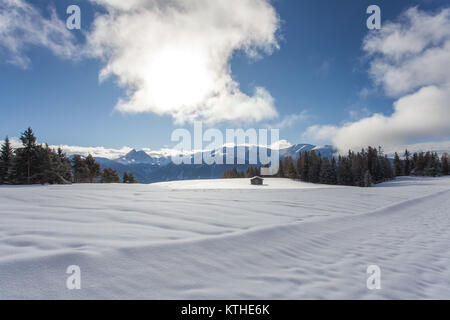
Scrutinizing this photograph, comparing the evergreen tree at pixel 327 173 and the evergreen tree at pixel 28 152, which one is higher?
the evergreen tree at pixel 28 152

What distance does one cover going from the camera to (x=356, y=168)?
53969 mm

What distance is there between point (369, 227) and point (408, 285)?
12.6ft

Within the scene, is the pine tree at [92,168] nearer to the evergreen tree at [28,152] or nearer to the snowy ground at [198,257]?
the evergreen tree at [28,152]

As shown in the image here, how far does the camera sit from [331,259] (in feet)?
12.6

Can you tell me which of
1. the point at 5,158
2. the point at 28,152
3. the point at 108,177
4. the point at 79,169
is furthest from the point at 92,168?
the point at 28,152

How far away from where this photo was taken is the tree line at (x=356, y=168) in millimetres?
54062

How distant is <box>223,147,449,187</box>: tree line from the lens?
177ft

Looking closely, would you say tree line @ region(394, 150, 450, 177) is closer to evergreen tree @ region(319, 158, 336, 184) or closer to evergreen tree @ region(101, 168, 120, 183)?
evergreen tree @ region(319, 158, 336, 184)

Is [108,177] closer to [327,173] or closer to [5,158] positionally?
[5,158]

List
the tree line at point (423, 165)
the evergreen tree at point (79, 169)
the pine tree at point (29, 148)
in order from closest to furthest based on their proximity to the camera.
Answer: the pine tree at point (29, 148), the evergreen tree at point (79, 169), the tree line at point (423, 165)

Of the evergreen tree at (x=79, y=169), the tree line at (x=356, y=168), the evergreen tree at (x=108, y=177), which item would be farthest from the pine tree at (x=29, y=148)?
the tree line at (x=356, y=168)

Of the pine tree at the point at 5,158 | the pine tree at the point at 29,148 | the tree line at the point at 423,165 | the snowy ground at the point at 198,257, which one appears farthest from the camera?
the tree line at the point at 423,165
